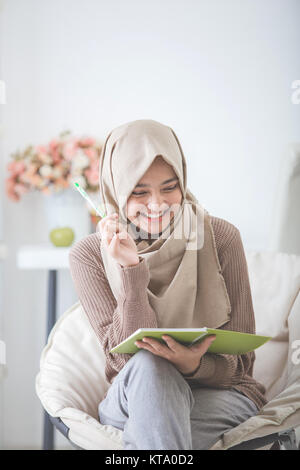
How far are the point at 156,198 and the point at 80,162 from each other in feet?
2.25

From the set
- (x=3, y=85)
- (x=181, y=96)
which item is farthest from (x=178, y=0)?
(x=3, y=85)

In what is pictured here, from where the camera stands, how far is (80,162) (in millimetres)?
1628

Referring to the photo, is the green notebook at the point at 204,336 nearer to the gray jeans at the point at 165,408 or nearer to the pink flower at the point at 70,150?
the gray jeans at the point at 165,408

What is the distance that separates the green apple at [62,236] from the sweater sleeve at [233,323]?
71 centimetres

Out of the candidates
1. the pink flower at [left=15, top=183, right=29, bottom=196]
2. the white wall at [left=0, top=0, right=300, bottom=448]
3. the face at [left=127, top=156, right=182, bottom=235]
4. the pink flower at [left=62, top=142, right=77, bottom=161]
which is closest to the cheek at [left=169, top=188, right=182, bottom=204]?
the face at [left=127, top=156, right=182, bottom=235]

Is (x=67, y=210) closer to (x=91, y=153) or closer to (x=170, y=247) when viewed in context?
(x=91, y=153)

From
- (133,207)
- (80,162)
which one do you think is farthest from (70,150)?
(133,207)

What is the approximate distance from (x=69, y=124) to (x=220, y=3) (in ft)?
2.20

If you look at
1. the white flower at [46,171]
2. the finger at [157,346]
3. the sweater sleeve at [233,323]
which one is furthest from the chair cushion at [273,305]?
the white flower at [46,171]

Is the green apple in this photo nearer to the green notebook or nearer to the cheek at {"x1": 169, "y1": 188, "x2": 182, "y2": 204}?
the cheek at {"x1": 169, "y1": 188, "x2": 182, "y2": 204}

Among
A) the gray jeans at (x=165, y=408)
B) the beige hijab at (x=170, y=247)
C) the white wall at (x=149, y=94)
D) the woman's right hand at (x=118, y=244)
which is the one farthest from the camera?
the white wall at (x=149, y=94)

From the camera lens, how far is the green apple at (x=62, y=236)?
162 centimetres

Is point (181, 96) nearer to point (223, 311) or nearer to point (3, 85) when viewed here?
point (3, 85)

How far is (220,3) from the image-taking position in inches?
58.5
